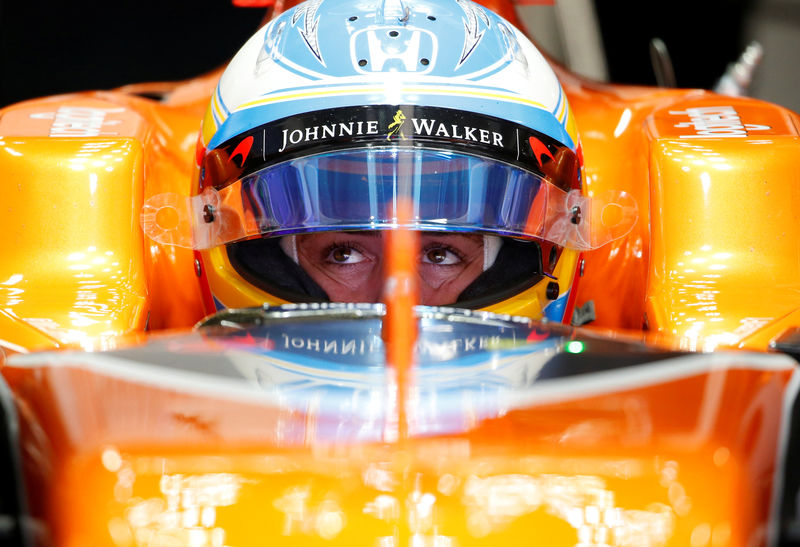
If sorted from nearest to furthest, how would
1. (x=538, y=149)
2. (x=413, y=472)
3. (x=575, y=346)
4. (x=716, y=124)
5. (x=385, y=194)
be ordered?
(x=413, y=472), (x=575, y=346), (x=385, y=194), (x=538, y=149), (x=716, y=124)

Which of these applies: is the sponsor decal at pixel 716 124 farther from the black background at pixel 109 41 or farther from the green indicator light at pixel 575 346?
the black background at pixel 109 41

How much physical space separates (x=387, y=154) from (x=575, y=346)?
38 centimetres

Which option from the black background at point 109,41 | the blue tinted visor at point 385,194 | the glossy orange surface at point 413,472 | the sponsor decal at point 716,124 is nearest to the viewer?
the glossy orange surface at point 413,472

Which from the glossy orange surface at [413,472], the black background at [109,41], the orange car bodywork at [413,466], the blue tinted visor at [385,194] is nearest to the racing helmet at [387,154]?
the blue tinted visor at [385,194]

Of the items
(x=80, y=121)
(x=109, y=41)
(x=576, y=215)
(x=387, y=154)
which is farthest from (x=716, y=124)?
(x=109, y=41)

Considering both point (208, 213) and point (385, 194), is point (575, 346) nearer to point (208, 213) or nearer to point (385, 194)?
point (385, 194)

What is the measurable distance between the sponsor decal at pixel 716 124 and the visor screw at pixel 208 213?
0.75 m

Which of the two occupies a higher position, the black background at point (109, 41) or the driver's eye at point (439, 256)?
the black background at point (109, 41)

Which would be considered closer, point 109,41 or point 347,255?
point 347,255

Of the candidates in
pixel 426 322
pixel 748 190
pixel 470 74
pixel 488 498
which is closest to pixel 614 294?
pixel 748 190

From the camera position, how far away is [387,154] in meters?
1.28

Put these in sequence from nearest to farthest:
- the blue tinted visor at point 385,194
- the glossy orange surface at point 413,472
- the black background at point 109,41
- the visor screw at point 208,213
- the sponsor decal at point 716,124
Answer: the glossy orange surface at point 413,472, the blue tinted visor at point 385,194, the visor screw at point 208,213, the sponsor decal at point 716,124, the black background at point 109,41

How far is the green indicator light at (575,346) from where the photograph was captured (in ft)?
3.29

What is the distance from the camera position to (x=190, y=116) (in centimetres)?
189
